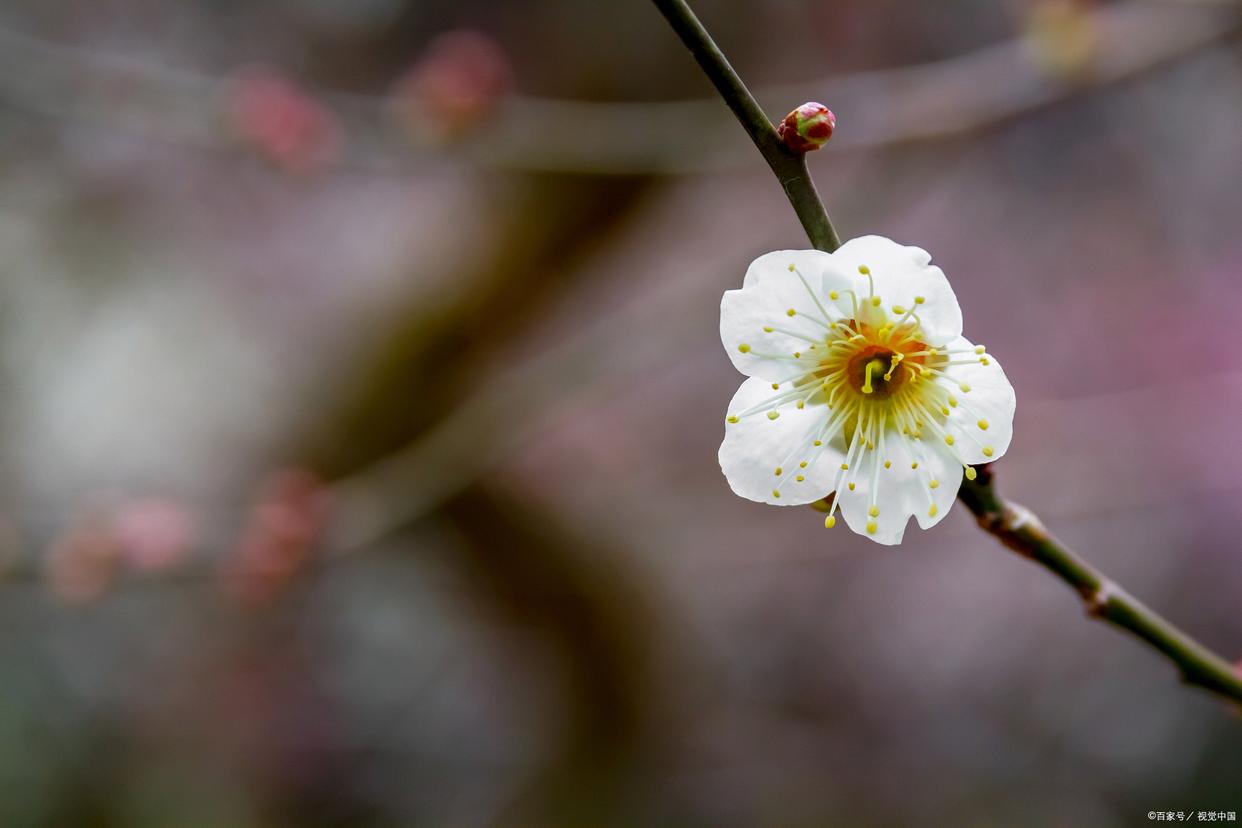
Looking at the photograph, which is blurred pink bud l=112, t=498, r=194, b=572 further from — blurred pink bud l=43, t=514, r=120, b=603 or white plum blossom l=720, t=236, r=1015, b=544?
white plum blossom l=720, t=236, r=1015, b=544

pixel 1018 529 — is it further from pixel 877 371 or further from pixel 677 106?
pixel 677 106

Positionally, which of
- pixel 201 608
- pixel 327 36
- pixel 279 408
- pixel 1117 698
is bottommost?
pixel 1117 698

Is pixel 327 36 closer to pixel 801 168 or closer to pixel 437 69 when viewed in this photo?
pixel 437 69

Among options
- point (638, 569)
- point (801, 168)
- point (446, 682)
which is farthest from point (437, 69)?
point (446, 682)

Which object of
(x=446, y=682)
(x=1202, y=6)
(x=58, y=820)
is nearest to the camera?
(x=1202, y=6)

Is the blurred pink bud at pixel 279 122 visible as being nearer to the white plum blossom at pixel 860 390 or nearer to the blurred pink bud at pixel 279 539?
the blurred pink bud at pixel 279 539

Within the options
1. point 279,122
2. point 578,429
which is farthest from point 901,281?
point 578,429

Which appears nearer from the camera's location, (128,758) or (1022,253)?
(128,758)

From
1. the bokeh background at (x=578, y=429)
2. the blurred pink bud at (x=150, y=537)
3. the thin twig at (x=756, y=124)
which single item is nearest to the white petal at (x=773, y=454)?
the thin twig at (x=756, y=124)
